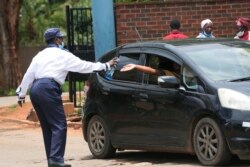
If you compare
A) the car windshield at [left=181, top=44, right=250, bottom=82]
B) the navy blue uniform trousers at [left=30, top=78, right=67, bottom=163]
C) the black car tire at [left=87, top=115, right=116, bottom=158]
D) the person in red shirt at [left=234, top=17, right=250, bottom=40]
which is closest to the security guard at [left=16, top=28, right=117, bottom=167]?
the navy blue uniform trousers at [left=30, top=78, right=67, bottom=163]

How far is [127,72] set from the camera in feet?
35.3

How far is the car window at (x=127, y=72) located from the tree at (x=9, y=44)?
14392mm

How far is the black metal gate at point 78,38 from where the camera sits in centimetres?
1675

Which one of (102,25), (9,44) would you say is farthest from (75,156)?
(9,44)

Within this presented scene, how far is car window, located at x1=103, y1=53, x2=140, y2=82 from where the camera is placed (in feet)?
34.9

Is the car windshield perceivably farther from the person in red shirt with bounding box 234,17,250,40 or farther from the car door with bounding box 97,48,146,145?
the person in red shirt with bounding box 234,17,250,40

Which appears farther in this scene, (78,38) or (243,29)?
(78,38)

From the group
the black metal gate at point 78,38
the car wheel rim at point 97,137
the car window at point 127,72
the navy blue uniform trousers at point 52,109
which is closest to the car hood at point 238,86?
the car window at point 127,72

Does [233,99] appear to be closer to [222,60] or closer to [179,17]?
[222,60]

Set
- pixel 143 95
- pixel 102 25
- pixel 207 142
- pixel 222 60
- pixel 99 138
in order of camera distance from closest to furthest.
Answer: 1. pixel 207 142
2. pixel 222 60
3. pixel 143 95
4. pixel 99 138
5. pixel 102 25

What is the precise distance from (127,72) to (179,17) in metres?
5.60

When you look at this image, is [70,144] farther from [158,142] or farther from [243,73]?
[243,73]

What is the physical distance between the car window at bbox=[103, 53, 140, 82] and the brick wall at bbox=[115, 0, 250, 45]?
5026mm

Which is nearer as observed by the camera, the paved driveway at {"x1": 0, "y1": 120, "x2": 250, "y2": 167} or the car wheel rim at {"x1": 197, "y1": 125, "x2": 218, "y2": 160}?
the car wheel rim at {"x1": 197, "y1": 125, "x2": 218, "y2": 160}
